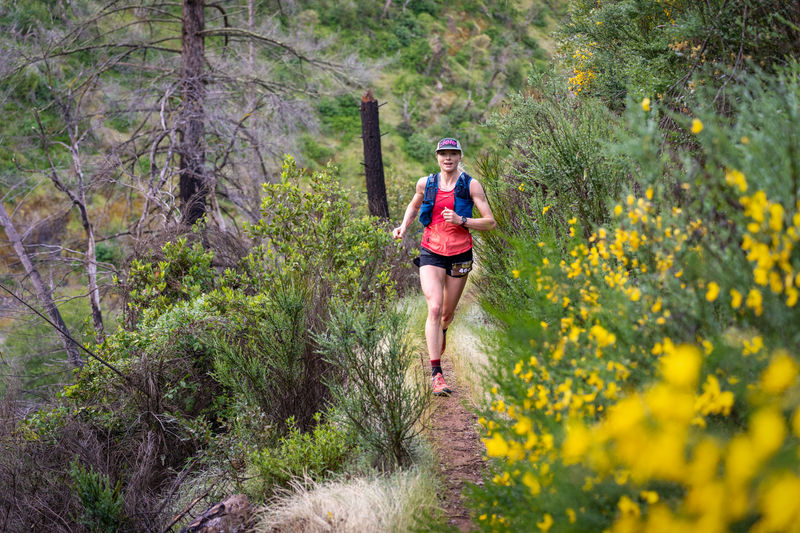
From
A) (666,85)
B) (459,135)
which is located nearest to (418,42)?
(459,135)

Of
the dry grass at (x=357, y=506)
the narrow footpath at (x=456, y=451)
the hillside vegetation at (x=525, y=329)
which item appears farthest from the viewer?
the narrow footpath at (x=456, y=451)

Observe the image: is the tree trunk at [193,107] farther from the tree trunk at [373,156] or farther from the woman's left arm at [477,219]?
the woman's left arm at [477,219]

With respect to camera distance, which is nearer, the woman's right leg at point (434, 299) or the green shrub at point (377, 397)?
the green shrub at point (377, 397)

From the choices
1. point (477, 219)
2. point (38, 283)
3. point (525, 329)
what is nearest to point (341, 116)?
point (38, 283)

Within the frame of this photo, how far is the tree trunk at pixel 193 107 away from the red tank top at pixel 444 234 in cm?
518

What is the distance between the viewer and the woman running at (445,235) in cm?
429

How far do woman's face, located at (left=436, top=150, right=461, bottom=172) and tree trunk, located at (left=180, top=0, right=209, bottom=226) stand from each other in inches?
206

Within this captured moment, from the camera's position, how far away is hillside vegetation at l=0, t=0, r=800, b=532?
55.6 inches

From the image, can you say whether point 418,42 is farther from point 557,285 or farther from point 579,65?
point 557,285

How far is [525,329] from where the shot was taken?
6.93 ft

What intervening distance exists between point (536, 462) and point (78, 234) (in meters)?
16.7

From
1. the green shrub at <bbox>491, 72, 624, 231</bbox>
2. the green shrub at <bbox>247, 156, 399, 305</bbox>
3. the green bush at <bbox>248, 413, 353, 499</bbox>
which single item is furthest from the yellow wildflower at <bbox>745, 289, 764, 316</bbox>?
the green shrub at <bbox>247, 156, 399, 305</bbox>

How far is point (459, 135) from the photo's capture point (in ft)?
75.7

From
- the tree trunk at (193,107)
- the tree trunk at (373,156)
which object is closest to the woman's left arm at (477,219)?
the tree trunk at (373,156)
